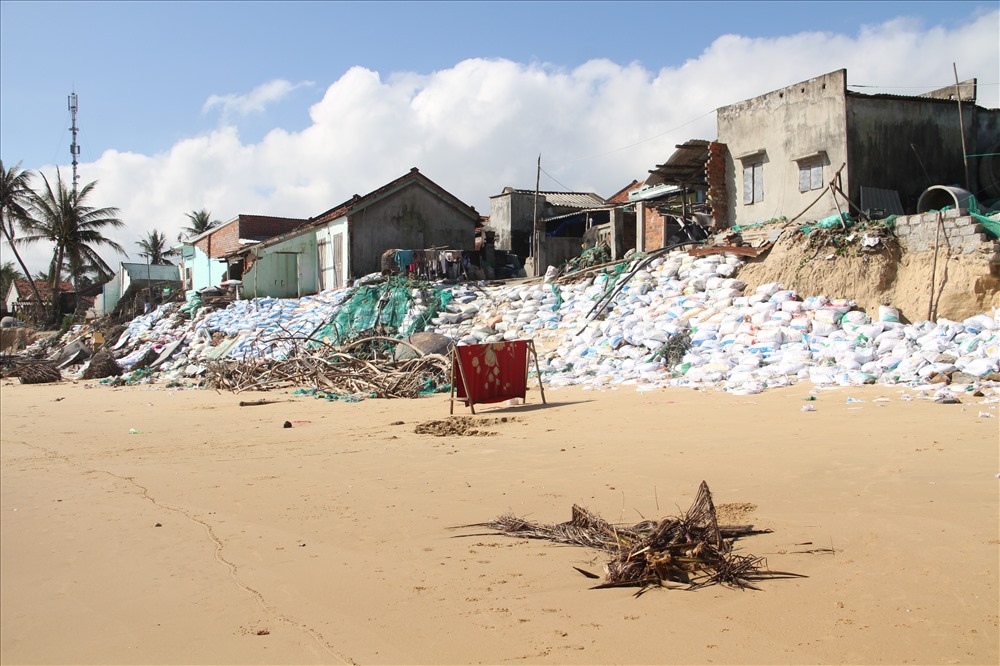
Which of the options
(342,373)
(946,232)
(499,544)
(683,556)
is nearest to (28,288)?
(342,373)

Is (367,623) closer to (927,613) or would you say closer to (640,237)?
(927,613)

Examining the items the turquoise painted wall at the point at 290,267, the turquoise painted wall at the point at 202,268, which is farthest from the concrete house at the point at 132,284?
the turquoise painted wall at the point at 290,267

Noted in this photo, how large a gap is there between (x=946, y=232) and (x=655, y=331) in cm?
443

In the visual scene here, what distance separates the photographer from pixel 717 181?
55.9 ft

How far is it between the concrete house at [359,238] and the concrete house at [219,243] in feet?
14.3

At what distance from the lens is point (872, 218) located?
12953 mm

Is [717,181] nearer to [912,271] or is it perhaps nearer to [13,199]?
[912,271]

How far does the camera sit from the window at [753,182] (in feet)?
53.8

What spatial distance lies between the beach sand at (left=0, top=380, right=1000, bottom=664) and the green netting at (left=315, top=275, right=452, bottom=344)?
30.2ft

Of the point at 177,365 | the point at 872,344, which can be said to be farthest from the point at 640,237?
the point at 177,365

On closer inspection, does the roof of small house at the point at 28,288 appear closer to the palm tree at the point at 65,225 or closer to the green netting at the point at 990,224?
the palm tree at the point at 65,225

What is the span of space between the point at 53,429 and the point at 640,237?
1185cm

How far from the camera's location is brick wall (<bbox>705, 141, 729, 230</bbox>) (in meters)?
16.9

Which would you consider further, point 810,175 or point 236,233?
point 236,233
